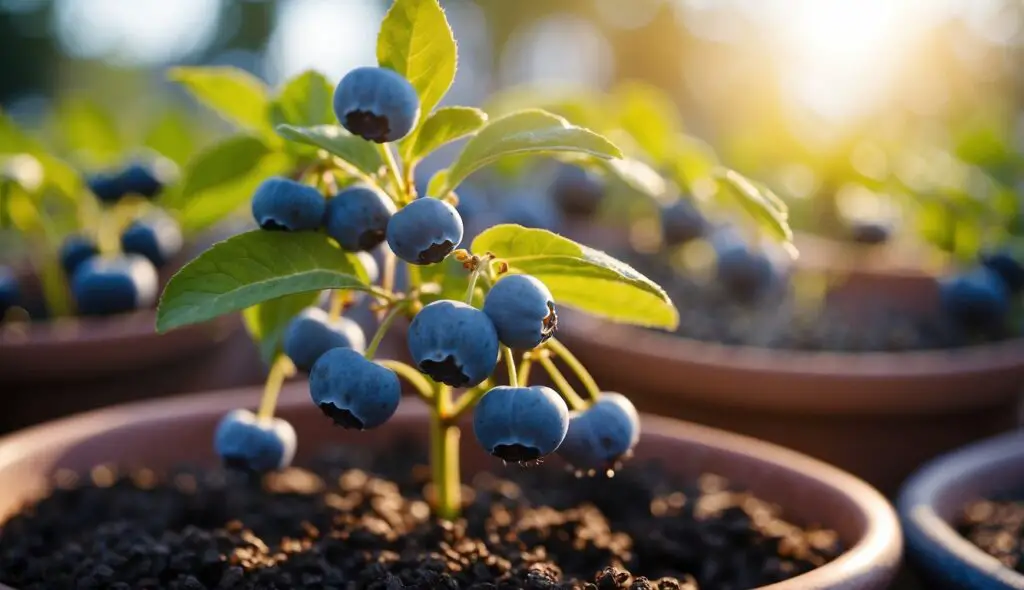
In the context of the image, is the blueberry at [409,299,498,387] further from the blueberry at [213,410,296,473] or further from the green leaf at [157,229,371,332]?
the blueberry at [213,410,296,473]

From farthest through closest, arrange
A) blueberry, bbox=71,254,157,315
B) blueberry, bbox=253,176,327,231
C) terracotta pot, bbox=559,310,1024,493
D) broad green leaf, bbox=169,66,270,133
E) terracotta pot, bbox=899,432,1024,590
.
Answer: blueberry, bbox=71,254,157,315
terracotta pot, bbox=559,310,1024,493
broad green leaf, bbox=169,66,270,133
terracotta pot, bbox=899,432,1024,590
blueberry, bbox=253,176,327,231

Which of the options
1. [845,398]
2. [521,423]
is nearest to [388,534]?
[521,423]

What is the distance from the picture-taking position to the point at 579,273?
2.78 ft

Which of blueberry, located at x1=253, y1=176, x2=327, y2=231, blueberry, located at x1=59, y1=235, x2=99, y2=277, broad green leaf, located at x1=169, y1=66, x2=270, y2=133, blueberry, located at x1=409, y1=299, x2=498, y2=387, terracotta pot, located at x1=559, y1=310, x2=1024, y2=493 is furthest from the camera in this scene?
blueberry, located at x1=59, y1=235, x2=99, y2=277

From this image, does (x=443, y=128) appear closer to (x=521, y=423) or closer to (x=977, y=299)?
(x=521, y=423)

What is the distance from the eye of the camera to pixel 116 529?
3.37 ft

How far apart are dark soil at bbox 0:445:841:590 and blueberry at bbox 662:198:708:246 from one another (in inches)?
28.3

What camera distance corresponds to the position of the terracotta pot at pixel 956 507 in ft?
3.15

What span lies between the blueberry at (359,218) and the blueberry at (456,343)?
137 mm

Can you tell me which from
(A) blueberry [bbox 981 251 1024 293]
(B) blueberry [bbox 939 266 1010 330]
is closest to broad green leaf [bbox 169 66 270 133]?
(B) blueberry [bbox 939 266 1010 330]

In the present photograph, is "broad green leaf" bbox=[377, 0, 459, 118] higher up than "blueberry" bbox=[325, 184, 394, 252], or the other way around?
"broad green leaf" bbox=[377, 0, 459, 118]

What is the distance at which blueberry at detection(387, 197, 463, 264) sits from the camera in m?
0.75

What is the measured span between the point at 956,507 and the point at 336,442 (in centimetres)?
77

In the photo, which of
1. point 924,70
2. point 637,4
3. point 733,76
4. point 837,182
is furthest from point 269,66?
point 837,182
